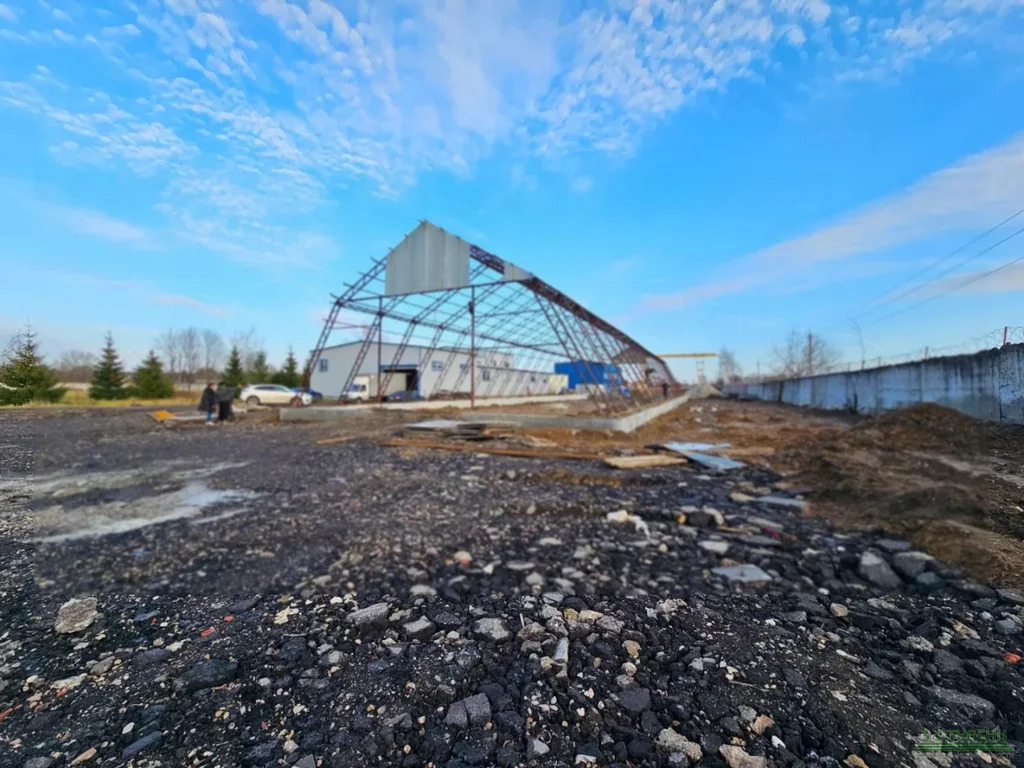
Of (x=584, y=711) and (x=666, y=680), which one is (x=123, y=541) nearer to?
(x=584, y=711)

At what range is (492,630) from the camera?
2.28 meters

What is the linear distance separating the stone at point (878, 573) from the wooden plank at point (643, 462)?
13.2ft

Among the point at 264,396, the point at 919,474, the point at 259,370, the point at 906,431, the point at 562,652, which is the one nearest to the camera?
the point at 562,652

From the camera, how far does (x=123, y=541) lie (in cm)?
360

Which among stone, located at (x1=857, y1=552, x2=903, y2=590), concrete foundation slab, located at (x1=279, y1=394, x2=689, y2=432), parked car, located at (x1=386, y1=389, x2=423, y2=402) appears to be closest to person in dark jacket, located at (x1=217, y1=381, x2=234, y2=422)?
concrete foundation slab, located at (x1=279, y1=394, x2=689, y2=432)

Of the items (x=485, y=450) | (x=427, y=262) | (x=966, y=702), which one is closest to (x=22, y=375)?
(x=966, y=702)

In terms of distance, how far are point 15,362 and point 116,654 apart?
1.92 m

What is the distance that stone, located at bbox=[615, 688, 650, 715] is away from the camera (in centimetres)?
171

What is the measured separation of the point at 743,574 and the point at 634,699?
1.78 m

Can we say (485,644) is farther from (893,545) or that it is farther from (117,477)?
(117,477)

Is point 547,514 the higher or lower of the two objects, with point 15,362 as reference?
lower

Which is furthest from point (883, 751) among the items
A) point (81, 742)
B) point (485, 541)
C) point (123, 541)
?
point (123, 541)

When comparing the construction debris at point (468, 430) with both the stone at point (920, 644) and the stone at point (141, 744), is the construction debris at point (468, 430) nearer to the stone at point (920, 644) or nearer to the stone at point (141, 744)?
the stone at point (920, 644)

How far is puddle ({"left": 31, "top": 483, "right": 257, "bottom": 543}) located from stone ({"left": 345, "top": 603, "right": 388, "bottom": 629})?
2874mm
